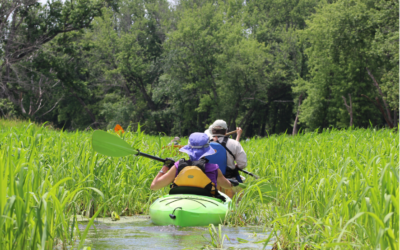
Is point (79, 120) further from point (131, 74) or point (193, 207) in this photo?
point (193, 207)

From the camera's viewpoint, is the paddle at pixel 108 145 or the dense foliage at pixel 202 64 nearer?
the paddle at pixel 108 145

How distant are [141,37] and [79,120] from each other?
39.8 ft

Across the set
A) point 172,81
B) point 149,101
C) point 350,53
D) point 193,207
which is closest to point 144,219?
point 193,207

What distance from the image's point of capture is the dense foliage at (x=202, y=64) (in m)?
24.0

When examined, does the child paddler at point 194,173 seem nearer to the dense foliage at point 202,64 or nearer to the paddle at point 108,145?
the paddle at point 108,145

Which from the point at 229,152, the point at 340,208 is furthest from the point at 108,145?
the point at 340,208

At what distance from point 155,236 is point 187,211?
1.47 feet

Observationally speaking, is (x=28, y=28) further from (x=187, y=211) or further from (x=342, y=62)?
(x=187, y=211)

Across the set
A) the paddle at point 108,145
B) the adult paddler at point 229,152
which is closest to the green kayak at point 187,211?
the paddle at point 108,145

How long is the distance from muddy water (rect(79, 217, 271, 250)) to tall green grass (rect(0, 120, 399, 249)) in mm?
189

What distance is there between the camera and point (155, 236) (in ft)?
12.0

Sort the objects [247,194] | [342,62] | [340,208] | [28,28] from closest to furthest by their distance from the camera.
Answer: [340,208] < [247,194] < [28,28] < [342,62]

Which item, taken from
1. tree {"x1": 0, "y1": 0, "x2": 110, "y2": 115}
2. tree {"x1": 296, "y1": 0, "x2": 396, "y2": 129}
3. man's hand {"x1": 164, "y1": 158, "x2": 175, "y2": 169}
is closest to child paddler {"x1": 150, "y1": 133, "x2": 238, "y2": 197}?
man's hand {"x1": 164, "y1": 158, "x2": 175, "y2": 169}

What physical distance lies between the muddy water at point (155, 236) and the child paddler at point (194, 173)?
1.59ft
